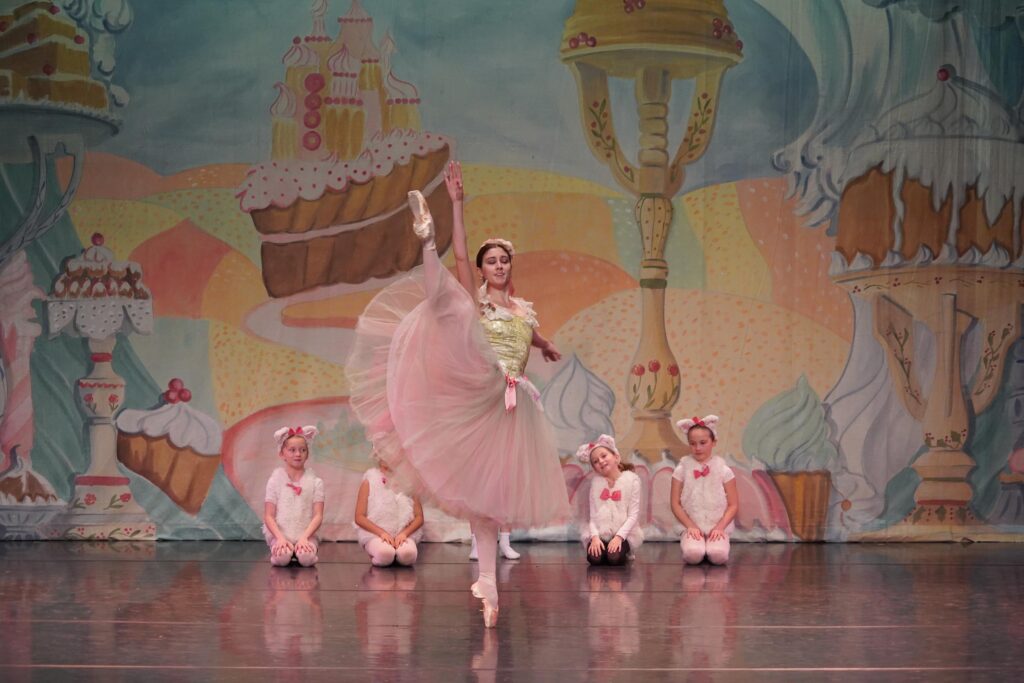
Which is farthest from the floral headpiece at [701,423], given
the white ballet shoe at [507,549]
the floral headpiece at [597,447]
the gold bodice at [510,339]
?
the gold bodice at [510,339]

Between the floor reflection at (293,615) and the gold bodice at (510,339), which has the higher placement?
the gold bodice at (510,339)

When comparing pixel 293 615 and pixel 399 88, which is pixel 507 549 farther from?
pixel 399 88

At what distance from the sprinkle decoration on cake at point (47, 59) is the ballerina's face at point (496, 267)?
3.66 m

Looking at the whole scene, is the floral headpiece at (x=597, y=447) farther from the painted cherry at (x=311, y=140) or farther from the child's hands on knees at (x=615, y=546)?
the painted cherry at (x=311, y=140)

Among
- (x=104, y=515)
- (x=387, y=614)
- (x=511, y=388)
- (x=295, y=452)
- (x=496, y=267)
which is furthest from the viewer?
(x=104, y=515)

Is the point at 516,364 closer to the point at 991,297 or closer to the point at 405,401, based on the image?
the point at 405,401

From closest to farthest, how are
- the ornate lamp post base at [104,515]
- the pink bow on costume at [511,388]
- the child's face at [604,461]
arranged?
the pink bow on costume at [511,388]
the child's face at [604,461]
the ornate lamp post base at [104,515]

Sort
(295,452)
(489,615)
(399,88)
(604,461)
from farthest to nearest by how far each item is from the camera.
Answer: (399,88), (604,461), (295,452), (489,615)

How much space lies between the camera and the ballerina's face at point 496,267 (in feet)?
15.1

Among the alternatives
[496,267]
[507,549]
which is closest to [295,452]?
[507,549]

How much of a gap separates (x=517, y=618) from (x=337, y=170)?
3.44 metres

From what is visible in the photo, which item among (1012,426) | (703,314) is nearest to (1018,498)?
(1012,426)

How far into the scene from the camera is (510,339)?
4633 millimetres

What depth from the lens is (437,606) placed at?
4.92m
